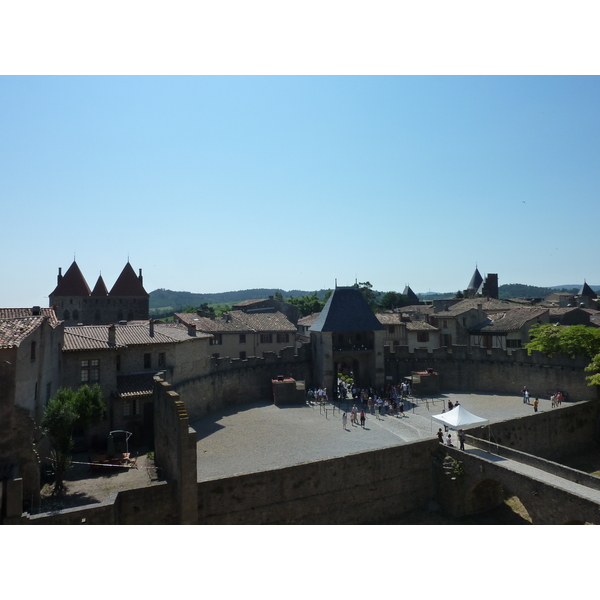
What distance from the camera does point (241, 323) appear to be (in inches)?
2003

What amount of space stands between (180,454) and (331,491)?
6.59 metres

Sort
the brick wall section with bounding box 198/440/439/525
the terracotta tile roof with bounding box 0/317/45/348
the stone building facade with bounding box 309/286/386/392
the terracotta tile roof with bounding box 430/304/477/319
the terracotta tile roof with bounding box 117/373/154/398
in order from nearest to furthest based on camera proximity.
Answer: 1. the brick wall section with bounding box 198/440/439/525
2. the terracotta tile roof with bounding box 0/317/45/348
3. the terracotta tile roof with bounding box 117/373/154/398
4. the stone building facade with bounding box 309/286/386/392
5. the terracotta tile roof with bounding box 430/304/477/319

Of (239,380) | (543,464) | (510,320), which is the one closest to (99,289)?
(239,380)

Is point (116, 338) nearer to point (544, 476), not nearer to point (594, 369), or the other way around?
point (544, 476)

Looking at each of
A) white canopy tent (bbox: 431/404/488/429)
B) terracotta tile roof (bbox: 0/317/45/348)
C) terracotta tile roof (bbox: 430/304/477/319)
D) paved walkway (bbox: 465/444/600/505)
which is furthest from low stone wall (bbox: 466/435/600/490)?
terracotta tile roof (bbox: 430/304/477/319)

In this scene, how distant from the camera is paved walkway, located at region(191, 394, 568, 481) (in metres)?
22.4

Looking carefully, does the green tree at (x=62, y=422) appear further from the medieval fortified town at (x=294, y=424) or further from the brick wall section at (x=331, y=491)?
the brick wall section at (x=331, y=491)

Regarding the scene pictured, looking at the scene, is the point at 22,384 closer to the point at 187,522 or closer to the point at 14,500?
the point at 14,500

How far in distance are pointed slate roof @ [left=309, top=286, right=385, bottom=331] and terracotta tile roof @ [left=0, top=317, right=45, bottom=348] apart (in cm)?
2358

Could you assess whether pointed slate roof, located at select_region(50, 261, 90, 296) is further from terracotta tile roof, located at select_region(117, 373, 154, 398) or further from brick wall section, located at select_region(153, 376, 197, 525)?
brick wall section, located at select_region(153, 376, 197, 525)

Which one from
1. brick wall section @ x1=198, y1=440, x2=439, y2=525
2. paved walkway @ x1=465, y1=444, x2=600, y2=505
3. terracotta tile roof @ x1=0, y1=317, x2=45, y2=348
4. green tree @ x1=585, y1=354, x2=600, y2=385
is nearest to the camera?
paved walkway @ x1=465, y1=444, x2=600, y2=505

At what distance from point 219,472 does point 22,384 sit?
9.10 meters

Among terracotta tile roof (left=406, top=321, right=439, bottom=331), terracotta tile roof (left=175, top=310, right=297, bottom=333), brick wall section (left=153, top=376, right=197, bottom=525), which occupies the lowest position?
brick wall section (left=153, top=376, right=197, bottom=525)

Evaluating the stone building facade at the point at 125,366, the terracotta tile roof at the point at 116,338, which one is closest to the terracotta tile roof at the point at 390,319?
the terracotta tile roof at the point at 116,338
